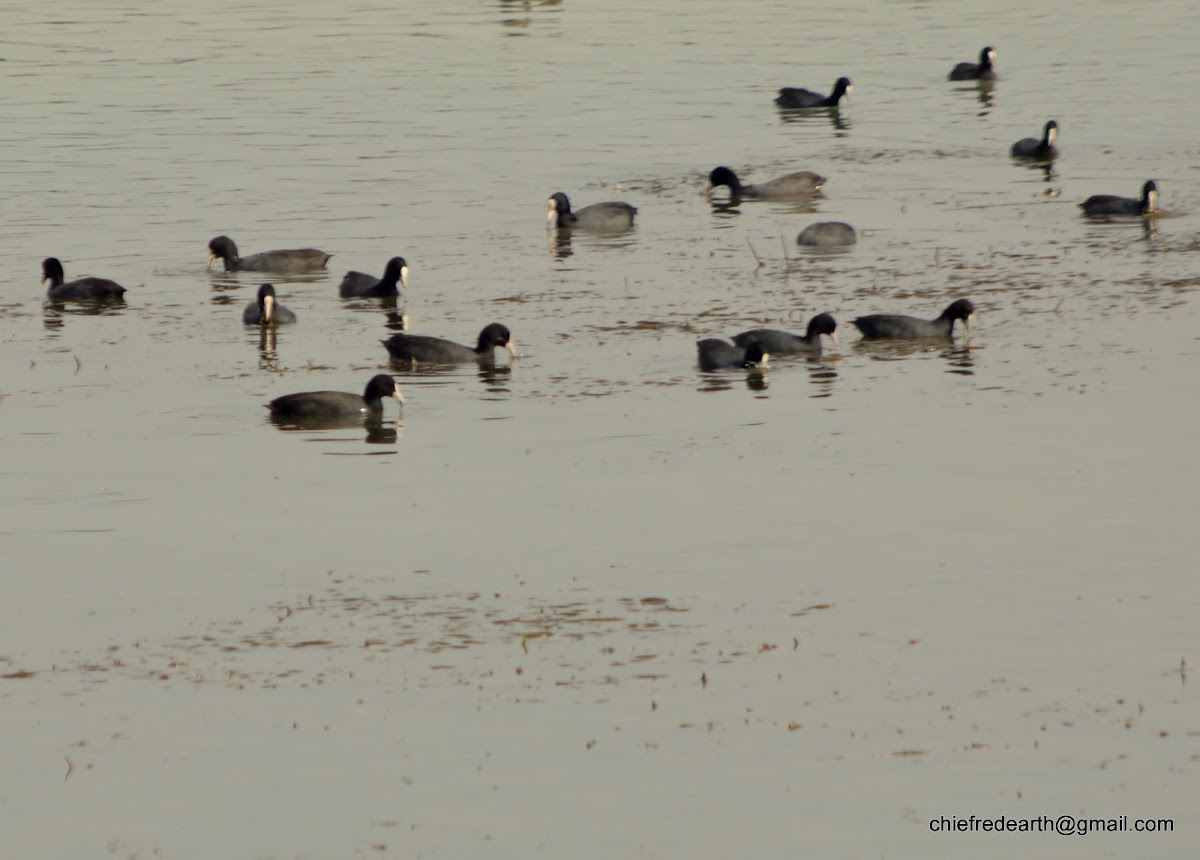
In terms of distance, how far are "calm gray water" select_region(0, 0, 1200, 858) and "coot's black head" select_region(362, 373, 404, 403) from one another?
310mm

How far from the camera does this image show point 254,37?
62.1 meters

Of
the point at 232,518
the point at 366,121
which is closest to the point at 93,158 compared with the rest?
the point at 366,121

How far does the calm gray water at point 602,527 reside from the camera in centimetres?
1142

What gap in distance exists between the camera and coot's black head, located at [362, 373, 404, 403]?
20.9 meters

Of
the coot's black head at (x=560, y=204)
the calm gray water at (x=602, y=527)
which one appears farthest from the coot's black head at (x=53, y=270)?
the coot's black head at (x=560, y=204)

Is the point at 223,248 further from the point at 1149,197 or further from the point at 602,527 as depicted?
the point at 602,527

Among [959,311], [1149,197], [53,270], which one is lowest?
[959,311]

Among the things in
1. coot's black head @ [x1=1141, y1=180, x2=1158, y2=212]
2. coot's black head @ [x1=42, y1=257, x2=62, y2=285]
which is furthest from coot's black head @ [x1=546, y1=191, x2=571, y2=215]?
coot's black head @ [x1=1141, y1=180, x2=1158, y2=212]

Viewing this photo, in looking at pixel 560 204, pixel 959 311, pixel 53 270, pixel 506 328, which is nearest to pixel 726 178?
pixel 560 204

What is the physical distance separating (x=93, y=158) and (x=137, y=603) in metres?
28.0

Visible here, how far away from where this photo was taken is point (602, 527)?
16578 millimetres

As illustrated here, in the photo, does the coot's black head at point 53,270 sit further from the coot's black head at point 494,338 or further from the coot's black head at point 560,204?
the coot's black head at point 560,204

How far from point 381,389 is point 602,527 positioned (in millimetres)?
5037

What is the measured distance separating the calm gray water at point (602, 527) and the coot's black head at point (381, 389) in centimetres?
31
